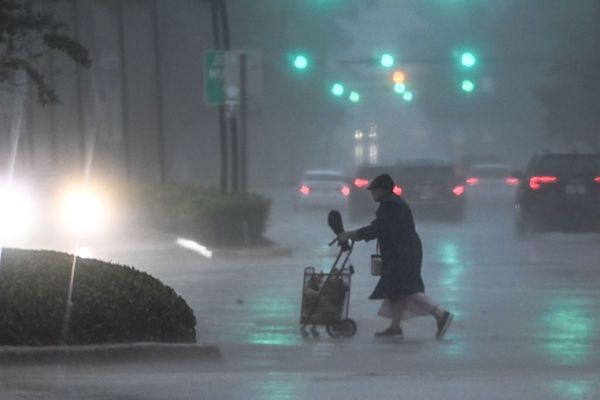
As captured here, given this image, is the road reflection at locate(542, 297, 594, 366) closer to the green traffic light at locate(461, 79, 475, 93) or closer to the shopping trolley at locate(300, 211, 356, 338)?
the shopping trolley at locate(300, 211, 356, 338)

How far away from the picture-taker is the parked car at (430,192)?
45812 millimetres

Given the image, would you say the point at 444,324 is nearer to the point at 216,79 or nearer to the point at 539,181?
the point at 216,79

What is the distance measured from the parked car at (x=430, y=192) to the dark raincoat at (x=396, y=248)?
94.4 feet

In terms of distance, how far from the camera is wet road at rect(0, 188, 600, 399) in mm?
12664

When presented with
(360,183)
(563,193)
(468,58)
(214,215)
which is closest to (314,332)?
(214,215)

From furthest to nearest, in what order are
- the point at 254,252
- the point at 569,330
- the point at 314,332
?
the point at 254,252 → the point at 569,330 → the point at 314,332

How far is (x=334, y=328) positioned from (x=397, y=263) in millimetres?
928

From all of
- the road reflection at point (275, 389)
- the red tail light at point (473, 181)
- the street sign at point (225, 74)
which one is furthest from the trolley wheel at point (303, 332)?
the red tail light at point (473, 181)

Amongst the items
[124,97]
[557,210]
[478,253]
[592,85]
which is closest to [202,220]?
[478,253]

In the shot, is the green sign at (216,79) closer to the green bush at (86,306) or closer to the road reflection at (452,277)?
the road reflection at (452,277)

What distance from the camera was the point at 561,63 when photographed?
7475cm

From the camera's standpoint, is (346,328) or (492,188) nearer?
(346,328)

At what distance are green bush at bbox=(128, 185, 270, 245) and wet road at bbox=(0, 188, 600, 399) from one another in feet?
6.02

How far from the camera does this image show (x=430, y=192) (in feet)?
150
